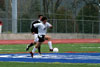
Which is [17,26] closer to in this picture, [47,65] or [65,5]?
[65,5]

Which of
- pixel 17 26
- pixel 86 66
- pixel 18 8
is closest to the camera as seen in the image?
pixel 86 66

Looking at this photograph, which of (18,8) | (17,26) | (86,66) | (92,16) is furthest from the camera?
(92,16)

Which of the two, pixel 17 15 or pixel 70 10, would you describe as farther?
pixel 70 10

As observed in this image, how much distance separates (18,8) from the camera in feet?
147

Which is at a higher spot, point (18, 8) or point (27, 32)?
point (18, 8)

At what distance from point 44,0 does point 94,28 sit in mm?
7297

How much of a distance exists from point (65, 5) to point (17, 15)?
7.05 meters

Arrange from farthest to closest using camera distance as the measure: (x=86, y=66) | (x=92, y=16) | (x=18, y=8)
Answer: (x=92, y=16) < (x=18, y=8) < (x=86, y=66)

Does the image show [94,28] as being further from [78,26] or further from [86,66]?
[86,66]

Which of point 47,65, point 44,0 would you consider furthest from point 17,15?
point 47,65

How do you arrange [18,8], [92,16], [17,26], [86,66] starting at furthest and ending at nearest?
[92,16], [18,8], [17,26], [86,66]

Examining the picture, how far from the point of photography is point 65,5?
4747cm

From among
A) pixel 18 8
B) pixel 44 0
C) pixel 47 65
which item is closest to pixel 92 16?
pixel 44 0

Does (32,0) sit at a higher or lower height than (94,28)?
higher
